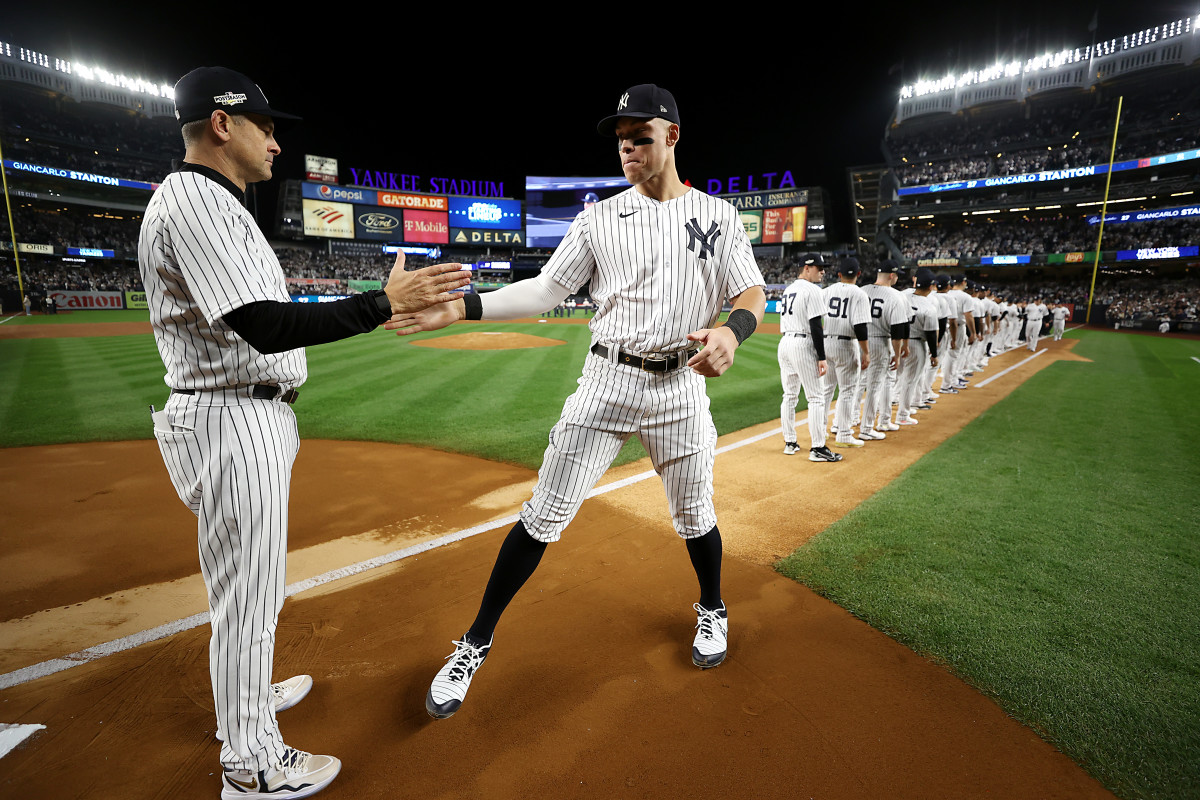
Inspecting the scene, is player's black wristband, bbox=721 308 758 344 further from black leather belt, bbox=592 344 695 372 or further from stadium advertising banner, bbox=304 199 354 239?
stadium advertising banner, bbox=304 199 354 239

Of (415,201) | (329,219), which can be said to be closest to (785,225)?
(415,201)

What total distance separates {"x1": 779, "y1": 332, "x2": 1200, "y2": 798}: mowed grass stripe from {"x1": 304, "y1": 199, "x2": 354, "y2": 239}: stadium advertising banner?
167ft

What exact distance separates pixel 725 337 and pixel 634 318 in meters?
0.42

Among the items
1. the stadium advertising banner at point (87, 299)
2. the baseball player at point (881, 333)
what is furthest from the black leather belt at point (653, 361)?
the stadium advertising banner at point (87, 299)

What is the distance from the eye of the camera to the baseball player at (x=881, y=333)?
6898mm

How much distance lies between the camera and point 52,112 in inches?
1638

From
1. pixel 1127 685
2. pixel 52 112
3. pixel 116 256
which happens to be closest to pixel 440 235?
pixel 116 256

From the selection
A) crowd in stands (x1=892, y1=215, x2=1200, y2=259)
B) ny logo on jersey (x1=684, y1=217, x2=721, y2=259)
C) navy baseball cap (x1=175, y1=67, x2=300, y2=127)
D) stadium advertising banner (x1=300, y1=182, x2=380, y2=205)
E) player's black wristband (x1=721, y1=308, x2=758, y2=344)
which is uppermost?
stadium advertising banner (x1=300, y1=182, x2=380, y2=205)

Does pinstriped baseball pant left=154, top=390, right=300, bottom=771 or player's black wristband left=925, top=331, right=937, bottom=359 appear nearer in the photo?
pinstriped baseball pant left=154, top=390, right=300, bottom=771

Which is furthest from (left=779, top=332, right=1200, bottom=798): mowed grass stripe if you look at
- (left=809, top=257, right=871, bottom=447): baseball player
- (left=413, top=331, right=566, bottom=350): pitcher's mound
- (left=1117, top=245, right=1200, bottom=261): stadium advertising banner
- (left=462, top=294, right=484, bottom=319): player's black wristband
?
(left=1117, top=245, right=1200, bottom=261): stadium advertising banner

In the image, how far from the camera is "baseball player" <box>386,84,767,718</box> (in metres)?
2.21

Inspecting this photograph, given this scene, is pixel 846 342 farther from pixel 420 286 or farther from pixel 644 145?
pixel 420 286

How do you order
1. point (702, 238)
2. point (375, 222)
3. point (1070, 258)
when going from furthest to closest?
point (375, 222)
point (1070, 258)
point (702, 238)

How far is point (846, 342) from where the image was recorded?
6.28 m
